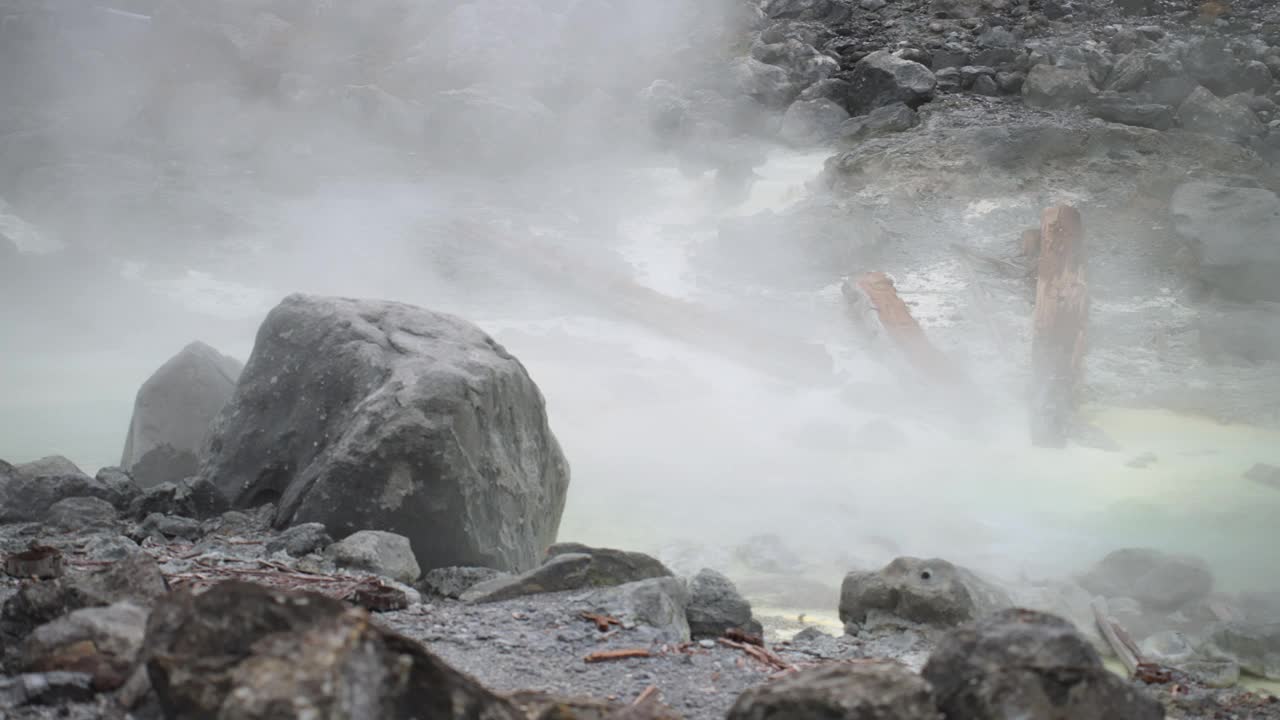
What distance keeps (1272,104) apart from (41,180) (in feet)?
42.3

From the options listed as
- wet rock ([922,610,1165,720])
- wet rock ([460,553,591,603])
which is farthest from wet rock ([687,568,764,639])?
wet rock ([922,610,1165,720])

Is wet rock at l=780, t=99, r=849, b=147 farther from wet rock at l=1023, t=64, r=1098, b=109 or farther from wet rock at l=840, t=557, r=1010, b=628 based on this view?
wet rock at l=840, t=557, r=1010, b=628

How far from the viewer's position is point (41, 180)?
10141 millimetres

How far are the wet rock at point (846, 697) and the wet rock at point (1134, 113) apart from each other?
378 inches

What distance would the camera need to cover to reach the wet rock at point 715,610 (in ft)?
8.16

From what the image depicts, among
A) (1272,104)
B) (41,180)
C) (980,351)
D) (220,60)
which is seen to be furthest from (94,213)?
(1272,104)

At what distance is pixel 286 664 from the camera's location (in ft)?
3.26

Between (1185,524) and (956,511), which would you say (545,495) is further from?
(1185,524)

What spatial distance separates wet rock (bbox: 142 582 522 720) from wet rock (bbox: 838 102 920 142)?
375 inches

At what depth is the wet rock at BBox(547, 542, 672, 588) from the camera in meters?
2.62

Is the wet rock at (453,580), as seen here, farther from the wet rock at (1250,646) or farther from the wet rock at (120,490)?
the wet rock at (1250,646)

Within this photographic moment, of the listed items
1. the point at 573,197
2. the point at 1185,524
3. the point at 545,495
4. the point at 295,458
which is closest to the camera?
the point at 295,458

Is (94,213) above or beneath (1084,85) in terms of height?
beneath

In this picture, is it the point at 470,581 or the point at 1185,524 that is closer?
the point at 470,581
